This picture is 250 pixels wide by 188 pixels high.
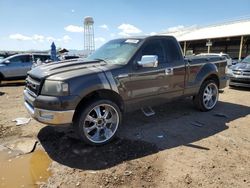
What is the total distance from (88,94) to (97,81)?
0.88 ft

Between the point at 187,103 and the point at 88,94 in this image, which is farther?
the point at 187,103

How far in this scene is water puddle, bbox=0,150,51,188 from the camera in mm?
3545

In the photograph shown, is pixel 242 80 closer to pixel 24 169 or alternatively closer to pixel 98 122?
pixel 98 122

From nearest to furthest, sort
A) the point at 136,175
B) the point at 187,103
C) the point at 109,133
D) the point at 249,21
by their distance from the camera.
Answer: the point at 136,175 < the point at 109,133 < the point at 187,103 < the point at 249,21

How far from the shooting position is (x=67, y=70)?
14.7ft

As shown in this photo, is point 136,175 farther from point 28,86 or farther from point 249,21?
point 249,21

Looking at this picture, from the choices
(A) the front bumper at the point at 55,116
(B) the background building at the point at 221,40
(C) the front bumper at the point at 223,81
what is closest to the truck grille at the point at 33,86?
(A) the front bumper at the point at 55,116

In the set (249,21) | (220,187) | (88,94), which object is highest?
(249,21)

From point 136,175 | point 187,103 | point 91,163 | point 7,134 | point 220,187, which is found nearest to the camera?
point 220,187

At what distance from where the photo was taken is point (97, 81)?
4.40m

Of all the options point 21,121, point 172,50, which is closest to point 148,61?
point 172,50

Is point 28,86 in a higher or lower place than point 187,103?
higher

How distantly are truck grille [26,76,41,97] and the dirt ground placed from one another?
0.96 metres

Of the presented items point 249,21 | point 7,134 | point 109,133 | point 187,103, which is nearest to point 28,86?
point 7,134
